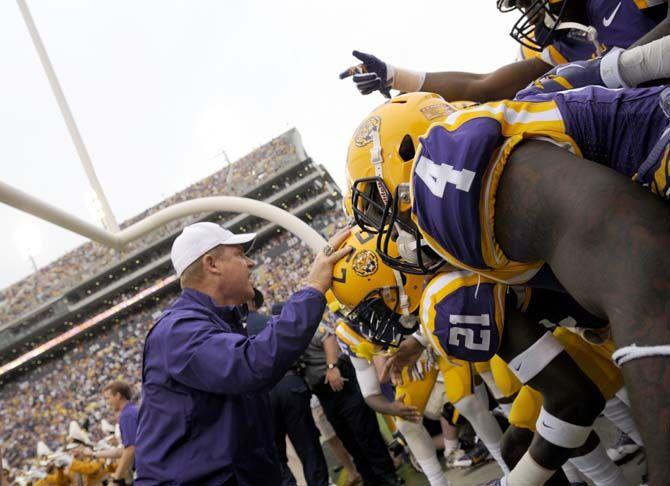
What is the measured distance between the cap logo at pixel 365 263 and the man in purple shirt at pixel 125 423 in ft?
12.1

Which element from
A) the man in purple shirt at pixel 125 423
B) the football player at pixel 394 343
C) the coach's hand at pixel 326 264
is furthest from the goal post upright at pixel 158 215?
the coach's hand at pixel 326 264

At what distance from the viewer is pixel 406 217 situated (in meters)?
2.01

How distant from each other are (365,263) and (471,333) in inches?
48.1

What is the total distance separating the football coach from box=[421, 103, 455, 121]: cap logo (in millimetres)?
929

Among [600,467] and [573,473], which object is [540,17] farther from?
[573,473]

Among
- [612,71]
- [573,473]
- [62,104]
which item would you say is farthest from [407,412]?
[62,104]

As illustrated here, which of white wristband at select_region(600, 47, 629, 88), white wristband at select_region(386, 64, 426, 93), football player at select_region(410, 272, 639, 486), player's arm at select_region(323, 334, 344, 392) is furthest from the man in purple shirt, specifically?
white wristband at select_region(600, 47, 629, 88)

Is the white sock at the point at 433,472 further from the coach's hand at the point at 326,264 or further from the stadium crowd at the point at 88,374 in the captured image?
the stadium crowd at the point at 88,374

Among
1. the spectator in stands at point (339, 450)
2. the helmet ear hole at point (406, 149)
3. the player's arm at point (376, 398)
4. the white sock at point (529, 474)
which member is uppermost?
the helmet ear hole at point (406, 149)

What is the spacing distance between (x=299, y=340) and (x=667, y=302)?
180cm

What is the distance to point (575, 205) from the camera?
95 cm

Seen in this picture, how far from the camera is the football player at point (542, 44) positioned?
7.70ft

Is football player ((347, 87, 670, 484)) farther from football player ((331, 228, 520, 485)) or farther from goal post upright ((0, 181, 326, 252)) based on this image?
goal post upright ((0, 181, 326, 252))

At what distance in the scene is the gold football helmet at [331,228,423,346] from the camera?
2969 millimetres
